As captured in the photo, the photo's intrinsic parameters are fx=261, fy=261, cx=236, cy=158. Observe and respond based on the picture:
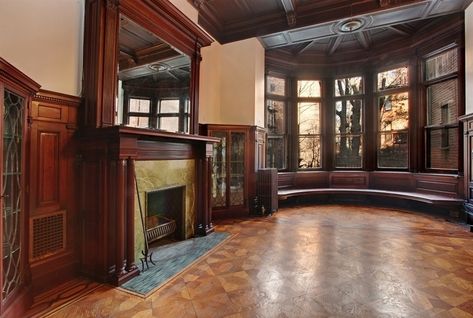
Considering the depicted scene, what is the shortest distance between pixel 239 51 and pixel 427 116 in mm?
4475

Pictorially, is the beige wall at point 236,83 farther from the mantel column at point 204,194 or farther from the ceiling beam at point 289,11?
the mantel column at point 204,194

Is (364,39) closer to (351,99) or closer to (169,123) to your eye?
(351,99)

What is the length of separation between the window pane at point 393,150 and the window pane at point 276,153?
246 centimetres

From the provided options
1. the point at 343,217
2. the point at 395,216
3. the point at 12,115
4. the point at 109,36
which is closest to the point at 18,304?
the point at 12,115

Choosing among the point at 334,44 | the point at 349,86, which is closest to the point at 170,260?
the point at 334,44

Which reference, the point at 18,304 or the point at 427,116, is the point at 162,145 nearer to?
the point at 18,304

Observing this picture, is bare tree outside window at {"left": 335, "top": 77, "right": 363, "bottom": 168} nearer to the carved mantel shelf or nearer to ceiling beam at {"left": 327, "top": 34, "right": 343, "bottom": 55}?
ceiling beam at {"left": 327, "top": 34, "right": 343, "bottom": 55}

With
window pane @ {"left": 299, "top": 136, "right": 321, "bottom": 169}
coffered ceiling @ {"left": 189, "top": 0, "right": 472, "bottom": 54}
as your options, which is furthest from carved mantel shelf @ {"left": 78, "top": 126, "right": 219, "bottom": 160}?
window pane @ {"left": 299, "top": 136, "right": 321, "bottom": 169}

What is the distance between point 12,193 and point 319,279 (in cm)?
272

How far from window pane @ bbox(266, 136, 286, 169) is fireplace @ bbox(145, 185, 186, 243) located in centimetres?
321

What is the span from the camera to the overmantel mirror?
115 inches

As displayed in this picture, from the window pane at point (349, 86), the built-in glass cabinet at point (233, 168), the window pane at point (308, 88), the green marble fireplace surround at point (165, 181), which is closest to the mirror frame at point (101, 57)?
the green marble fireplace surround at point (165, 181)

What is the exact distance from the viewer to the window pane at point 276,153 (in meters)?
6.63

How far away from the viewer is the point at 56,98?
2471 mm
